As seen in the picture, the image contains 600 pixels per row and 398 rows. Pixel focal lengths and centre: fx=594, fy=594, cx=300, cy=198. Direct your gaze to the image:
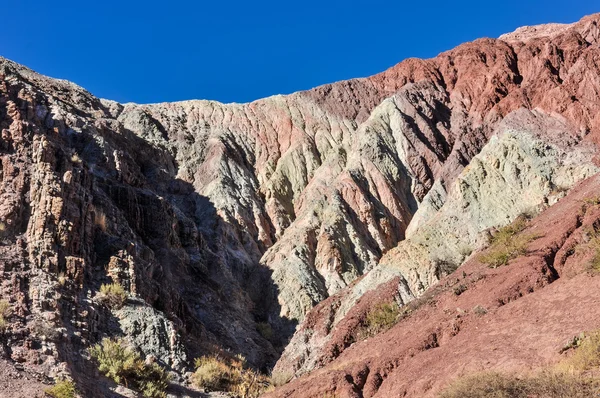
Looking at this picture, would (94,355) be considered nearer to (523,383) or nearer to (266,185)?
(523,383)

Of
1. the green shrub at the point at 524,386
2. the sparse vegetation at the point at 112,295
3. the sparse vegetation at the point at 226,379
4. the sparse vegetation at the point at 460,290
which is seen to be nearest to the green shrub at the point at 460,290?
the sparse vegetation at the point at 460,290

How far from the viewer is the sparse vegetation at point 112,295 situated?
22359mm

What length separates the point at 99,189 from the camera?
28.2 metres

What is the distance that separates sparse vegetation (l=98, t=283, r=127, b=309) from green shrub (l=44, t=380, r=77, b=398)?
743 centimetres

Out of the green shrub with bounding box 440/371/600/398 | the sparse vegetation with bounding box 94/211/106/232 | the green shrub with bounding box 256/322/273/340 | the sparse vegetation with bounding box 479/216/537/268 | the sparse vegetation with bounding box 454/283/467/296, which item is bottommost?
the green shrub with bounding box 440/371/600/398

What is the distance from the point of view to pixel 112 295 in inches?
890

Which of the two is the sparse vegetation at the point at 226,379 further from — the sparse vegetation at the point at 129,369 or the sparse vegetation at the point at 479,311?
the sparse vegetation at the point at 479,311

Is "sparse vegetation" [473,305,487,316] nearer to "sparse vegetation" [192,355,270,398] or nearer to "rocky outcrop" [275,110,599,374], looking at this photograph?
"rocky outcrop" [275,110,599,374]

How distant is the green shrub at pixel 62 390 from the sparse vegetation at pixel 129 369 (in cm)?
348

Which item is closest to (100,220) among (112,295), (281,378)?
(112,295)

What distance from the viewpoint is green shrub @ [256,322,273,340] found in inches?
1167

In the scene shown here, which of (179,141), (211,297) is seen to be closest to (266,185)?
(179,141)

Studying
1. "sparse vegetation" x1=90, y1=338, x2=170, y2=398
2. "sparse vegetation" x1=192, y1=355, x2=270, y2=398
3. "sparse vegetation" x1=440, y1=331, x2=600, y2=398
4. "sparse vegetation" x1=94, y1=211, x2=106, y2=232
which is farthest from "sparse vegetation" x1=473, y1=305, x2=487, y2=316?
"sparse vegetation" x1=94, y1=211, x2=106, y2=232

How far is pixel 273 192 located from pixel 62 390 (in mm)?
30577
